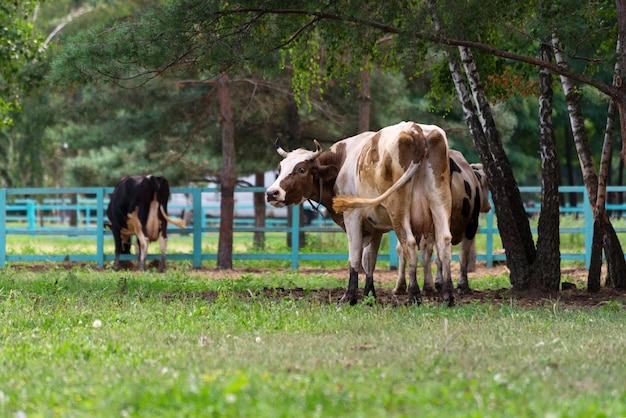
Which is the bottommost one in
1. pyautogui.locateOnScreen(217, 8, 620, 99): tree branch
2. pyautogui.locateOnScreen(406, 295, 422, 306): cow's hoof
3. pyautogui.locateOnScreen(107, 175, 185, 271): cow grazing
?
pyautogui.locateOnScreen(406, 295, 422, 306): cow's hoof

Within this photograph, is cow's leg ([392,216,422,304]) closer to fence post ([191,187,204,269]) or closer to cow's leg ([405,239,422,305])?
cow's leg ([405,239,422,305])

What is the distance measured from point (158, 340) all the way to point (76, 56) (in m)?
4.26

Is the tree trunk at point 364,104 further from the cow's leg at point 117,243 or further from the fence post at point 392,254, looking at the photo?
the cow's leg at point 117,243

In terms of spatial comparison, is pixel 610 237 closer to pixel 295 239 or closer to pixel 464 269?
pixel 464 269

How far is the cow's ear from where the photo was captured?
11.7m

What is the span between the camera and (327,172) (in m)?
11.8

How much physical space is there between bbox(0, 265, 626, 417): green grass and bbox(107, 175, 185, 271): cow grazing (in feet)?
24.0

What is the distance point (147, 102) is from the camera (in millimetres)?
22141

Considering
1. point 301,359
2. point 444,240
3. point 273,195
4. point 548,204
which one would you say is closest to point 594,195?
point 548,204

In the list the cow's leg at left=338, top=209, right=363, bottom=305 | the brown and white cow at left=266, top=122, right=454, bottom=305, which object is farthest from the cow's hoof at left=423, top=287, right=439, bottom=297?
the cow's leg at left=338, top=209, right=363, bottom=305

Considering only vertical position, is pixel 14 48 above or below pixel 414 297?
above

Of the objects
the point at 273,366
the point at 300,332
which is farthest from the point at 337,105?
the point at 273,366

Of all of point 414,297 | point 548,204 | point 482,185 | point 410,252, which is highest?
point 482,185

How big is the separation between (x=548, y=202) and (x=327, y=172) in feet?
8.83
